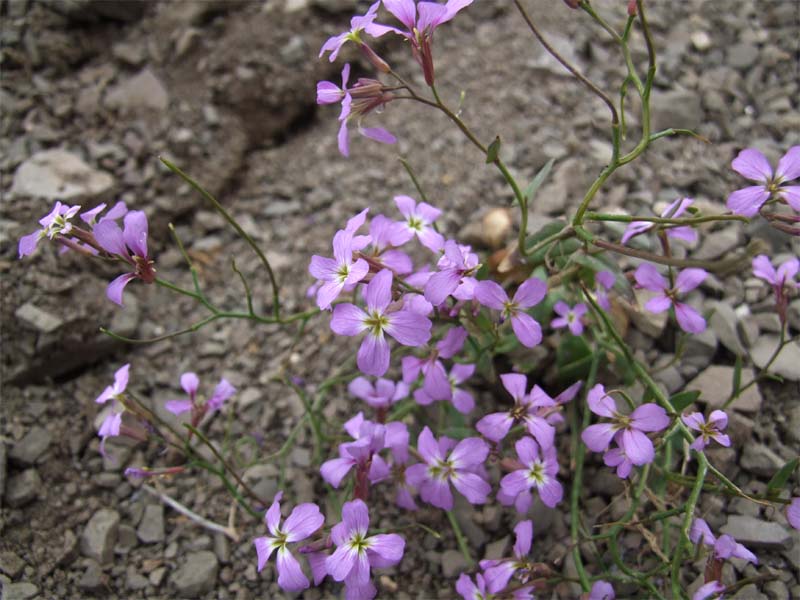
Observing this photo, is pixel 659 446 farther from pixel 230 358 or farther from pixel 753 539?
pixel 230 358

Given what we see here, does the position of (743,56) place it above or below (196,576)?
above

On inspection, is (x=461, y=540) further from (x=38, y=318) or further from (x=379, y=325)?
(x=38, y=318)

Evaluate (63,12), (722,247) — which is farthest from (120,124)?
(722,247)

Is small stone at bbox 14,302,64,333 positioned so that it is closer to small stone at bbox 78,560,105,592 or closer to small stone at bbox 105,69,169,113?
small stone at bbox 78,560,105,592

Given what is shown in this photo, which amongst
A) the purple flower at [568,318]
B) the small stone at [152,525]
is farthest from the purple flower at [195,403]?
the purple flower at [568,318]

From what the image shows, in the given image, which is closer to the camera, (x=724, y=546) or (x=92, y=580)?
(x=724, y=546)

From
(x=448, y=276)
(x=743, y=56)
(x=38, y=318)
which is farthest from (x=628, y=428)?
(x=743, y=56)
